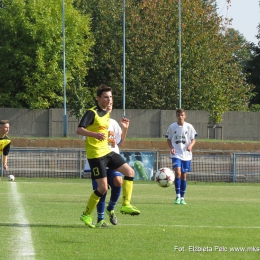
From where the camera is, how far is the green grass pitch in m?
9.04

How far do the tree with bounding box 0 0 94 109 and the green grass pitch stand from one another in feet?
137

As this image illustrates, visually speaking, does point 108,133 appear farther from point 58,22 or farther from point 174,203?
point 58,22

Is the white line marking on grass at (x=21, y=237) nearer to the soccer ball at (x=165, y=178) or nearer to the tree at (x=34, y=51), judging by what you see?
the soccer ball at (x=165, y=178)

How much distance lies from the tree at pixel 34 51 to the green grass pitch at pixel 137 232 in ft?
137

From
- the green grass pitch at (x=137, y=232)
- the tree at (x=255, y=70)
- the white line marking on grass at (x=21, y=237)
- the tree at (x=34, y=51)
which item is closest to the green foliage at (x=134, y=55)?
the tree at (x=34, y=51)

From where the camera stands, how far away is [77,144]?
42844 mm

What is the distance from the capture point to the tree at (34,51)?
58500 mm

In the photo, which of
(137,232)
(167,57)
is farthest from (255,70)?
(137,232)

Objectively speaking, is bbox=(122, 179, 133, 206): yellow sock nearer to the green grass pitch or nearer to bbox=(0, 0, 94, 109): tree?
the green grass pitch

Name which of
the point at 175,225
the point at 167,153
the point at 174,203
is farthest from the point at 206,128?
the point at 175,225

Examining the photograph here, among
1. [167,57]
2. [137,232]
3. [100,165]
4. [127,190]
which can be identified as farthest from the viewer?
[167,57]

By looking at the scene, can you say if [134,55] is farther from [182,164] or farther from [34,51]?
[182,164]

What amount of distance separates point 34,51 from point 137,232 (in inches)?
1940

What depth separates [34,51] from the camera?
194 ft
